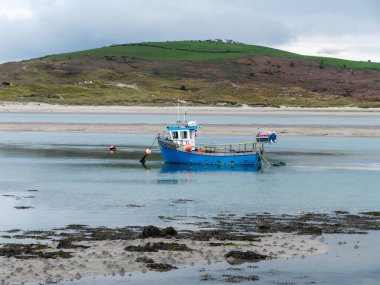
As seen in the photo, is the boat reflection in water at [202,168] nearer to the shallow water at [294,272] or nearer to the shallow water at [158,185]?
the shallow water at [158,185]

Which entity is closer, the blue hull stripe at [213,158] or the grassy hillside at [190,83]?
the blue hull stripe at [213,158]

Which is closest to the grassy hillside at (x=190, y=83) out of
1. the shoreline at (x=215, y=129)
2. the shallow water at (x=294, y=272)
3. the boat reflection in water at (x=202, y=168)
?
the shoreline at (x=215, y=129)

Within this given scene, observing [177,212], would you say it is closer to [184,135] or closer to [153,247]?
[153,247]

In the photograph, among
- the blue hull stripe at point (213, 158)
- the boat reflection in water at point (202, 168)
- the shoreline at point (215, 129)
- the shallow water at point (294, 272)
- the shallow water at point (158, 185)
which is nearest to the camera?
the shallow water at point (294, 272)

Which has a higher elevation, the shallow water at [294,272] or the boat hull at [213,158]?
the boat hull at [213,158]

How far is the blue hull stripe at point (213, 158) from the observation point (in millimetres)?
57312

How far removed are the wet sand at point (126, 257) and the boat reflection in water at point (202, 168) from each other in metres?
27.4

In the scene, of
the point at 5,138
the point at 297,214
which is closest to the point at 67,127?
the point at 5,138

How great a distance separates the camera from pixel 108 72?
178500 mm

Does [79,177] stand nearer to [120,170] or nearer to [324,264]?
[120,170]

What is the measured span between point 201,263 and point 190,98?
120 m

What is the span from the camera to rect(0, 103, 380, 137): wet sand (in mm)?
87875

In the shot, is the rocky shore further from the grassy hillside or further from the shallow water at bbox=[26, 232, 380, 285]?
the grassy hillside

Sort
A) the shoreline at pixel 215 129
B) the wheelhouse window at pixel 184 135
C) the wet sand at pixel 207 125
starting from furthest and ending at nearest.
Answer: the wet sand at pixel 207 125, the shoreline at pixel 215 129, the wheelhouse window at pixel 184 135
